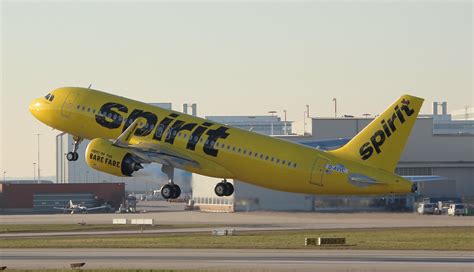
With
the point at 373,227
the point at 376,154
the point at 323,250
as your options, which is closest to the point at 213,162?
the point at 376,154

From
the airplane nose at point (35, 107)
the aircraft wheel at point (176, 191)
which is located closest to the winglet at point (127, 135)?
the aircraft wheel at point (176, 191)

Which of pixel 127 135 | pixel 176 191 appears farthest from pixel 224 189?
pixel 127 135

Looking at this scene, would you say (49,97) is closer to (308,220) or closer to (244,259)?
(244,259)

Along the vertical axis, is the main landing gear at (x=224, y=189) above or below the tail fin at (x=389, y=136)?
below

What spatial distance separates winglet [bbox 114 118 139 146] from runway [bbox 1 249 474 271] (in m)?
9.56

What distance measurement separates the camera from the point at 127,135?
88.8 metres

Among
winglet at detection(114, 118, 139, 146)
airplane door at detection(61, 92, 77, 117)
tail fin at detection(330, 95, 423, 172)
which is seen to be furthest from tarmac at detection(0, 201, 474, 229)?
winglet at detection(114, 118, 139, 146)

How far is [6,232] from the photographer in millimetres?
145000

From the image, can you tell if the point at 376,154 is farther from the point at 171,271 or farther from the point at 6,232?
the point at 6,232

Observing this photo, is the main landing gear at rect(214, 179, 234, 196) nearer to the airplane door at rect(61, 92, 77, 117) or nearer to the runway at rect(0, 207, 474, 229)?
the airplane door at rect(61, 92, 77, 117)

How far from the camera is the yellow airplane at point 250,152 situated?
287 feet

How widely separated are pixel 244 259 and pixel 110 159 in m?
13.7

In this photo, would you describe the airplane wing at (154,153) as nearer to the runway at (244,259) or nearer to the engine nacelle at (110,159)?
the engine nacelle at (110,159)

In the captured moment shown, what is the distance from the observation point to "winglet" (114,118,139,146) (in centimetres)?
8831
